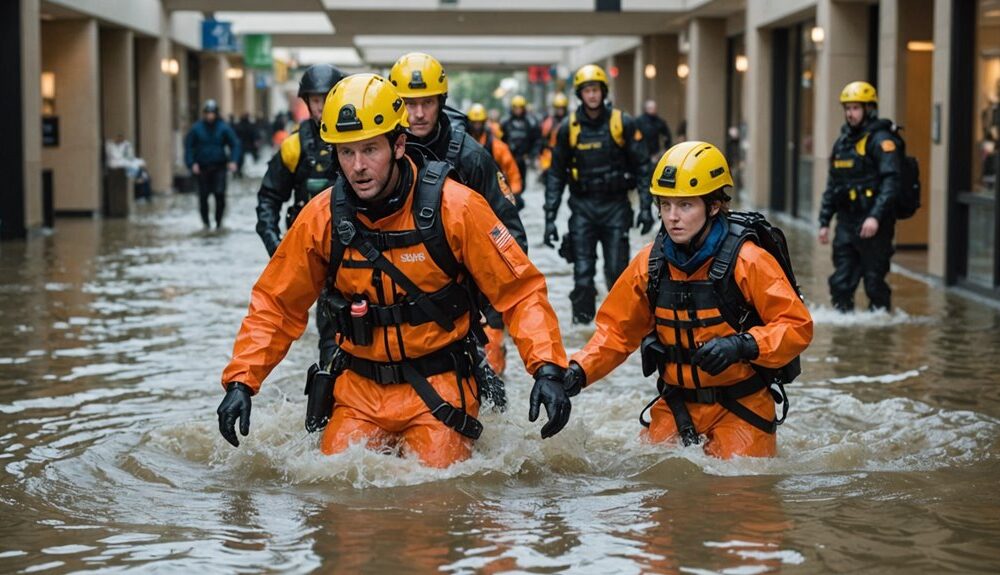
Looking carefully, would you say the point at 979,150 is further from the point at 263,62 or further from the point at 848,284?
the point at 263,62

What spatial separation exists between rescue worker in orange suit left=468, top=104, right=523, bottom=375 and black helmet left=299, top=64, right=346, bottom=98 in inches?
32.1

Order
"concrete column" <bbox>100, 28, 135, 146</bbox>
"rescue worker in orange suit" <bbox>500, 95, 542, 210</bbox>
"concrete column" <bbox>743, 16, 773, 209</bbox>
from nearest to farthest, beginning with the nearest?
"concrete column" <bbox>743, 16, 773, 209</bbox> → "concrete column" <bbox>100, 28, 135, 146</bbox> → "rescue worker in orange suit" <bbox>500, 95, 542, 210</bbox>

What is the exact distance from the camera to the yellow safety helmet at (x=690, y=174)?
6.34 m

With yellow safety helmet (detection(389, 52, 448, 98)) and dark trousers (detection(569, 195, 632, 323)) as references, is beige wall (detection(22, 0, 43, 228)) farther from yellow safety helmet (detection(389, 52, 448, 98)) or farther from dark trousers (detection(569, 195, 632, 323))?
yellow safety helmet (detection(389, 52, 448, 98))

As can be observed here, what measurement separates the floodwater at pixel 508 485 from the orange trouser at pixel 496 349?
169 millimetres

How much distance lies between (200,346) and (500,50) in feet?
167

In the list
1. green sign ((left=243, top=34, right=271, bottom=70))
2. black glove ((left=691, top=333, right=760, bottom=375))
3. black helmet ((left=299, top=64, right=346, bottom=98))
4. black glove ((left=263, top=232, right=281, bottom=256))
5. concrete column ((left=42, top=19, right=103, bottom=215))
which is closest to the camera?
black glove ((left=691, top=333, right=760, bottom=375))

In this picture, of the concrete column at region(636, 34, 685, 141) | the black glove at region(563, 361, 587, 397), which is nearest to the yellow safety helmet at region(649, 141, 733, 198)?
the black glove at region(563, 361, 587, 397)

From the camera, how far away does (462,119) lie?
335 inches

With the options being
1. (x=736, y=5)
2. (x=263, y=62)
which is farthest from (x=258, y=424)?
(x=263, y=62)

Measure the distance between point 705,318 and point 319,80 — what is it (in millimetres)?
3194

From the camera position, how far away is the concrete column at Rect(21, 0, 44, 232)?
2091 centimetres

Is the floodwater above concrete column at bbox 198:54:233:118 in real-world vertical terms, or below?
below

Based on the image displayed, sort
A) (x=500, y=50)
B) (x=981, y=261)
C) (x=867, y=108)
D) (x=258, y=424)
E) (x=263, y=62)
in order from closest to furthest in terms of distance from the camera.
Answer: (x=258, y=424), (x=867, y=108), (x=981, y=261), (x=263, y=62), (x=500, y=50)
